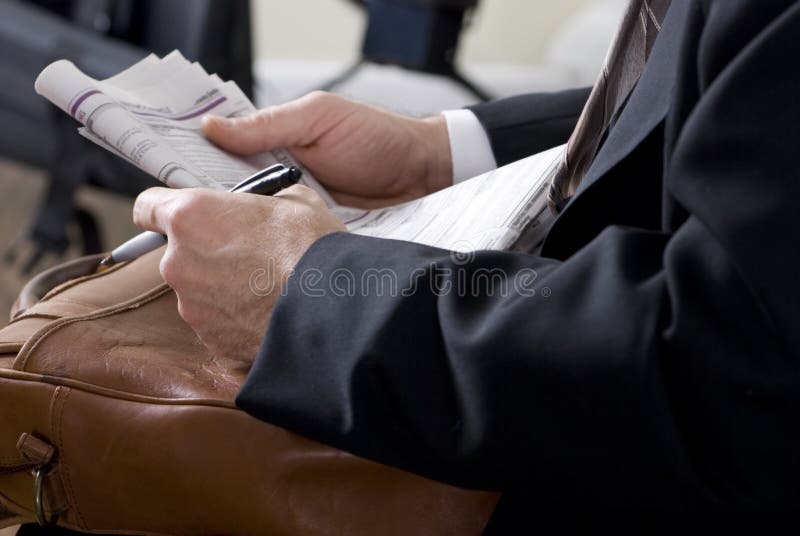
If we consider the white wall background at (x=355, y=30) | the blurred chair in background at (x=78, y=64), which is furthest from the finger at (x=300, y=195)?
the white wall background at (x=355, y=30)

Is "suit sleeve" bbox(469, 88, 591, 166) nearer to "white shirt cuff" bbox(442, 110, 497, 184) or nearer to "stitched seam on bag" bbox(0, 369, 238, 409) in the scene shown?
"white shirt cuff" bbox(442, 110, 497, 184)

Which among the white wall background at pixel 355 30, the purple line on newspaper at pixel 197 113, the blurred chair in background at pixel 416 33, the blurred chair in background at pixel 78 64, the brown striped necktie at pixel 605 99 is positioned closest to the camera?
the brown striped necktie at pixel 605 99

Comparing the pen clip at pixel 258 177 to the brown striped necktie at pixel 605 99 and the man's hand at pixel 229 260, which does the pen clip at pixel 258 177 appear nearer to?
the man's hand at pixel 229 260

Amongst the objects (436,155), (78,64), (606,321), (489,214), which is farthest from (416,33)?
(606,321)

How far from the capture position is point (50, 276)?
2.47 feet

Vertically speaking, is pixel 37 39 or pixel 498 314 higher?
pixel 498 314

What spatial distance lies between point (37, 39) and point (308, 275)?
4.25 ft

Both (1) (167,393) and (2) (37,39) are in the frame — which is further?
(2) (37,39)

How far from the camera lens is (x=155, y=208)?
646mm

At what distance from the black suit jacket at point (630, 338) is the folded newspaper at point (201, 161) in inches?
4.6

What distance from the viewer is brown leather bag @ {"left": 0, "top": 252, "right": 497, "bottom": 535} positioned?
1.85 feet

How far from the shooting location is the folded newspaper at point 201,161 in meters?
0.69

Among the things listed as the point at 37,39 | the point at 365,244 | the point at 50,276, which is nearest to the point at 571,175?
the point at 365,244

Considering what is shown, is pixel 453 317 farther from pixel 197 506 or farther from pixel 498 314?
pixel 197 506
